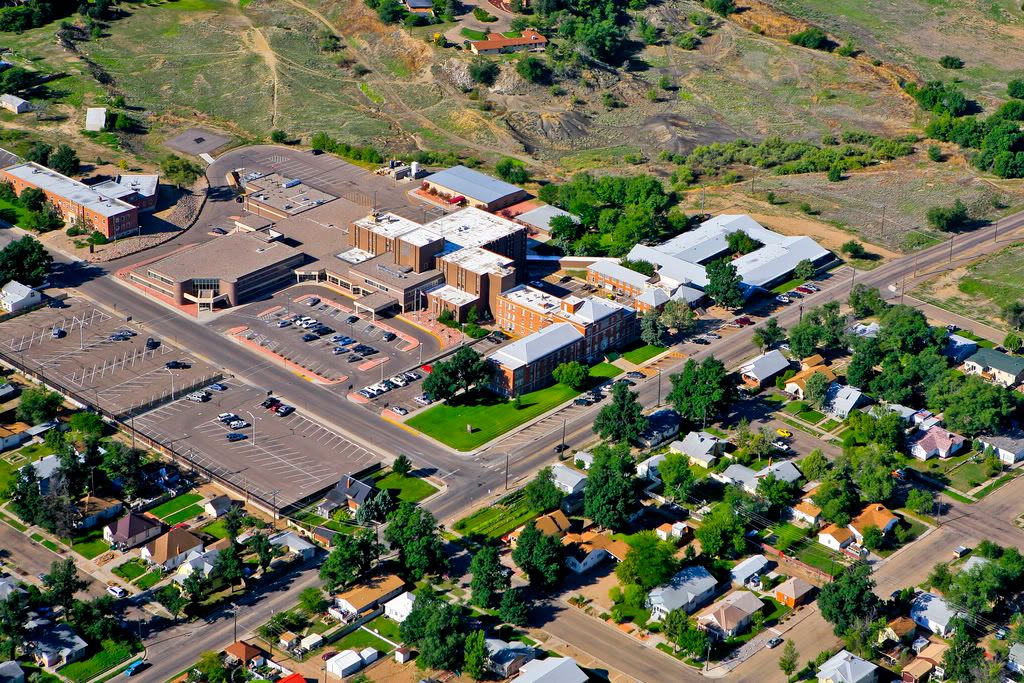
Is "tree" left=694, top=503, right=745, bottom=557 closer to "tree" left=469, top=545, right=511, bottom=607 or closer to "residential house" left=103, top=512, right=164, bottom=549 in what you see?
"tree" left=469, top=545, right=511, bottom=607

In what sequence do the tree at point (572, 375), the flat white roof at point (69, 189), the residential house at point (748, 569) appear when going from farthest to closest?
1. the flat white roof at point (69, 189)
2. the tree at point (572, 375)
3. the residential house at point (748, 569)

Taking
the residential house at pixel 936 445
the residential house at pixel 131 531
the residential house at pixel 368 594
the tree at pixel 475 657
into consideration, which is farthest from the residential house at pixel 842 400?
the residential house at pixel 131 531

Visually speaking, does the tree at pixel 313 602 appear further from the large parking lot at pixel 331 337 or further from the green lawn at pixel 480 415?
the large parking lot at pixel 331 337

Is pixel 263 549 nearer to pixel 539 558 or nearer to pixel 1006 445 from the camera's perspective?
pixel 539 558

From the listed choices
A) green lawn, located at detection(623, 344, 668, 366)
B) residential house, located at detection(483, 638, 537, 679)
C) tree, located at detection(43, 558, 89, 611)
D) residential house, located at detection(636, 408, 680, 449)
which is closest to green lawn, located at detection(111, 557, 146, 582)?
tree, located at detection(43, 558, 89, 611)

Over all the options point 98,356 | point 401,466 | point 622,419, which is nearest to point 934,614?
point 622,419

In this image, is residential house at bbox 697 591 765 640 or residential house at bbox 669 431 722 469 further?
residential house at bbox 669 431 722 469

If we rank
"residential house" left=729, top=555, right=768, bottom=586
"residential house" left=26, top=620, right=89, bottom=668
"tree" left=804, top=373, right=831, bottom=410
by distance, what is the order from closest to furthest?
"residential house" left=26, top=620, right=89, bottom=668, "residential house" left=729, top=555, right=768, bottom=586, "tree" left=804, top=373, right=831, bottom=410

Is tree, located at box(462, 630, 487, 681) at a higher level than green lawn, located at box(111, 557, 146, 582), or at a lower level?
higher
